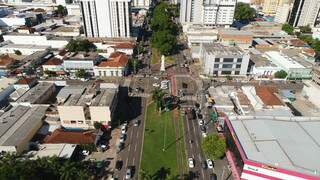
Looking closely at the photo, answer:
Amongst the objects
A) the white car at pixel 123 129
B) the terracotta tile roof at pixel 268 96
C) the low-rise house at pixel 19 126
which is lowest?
the white car at pixel 123 129

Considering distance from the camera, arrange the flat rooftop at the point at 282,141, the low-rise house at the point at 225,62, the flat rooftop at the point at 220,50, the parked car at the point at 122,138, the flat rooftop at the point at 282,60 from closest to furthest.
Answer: the flat rooftop at the point at 282,141, the parked car at the point at 122,138, the low-rise house at the point at 225,62, the flat rooftop at the point at 220,50, the flat rooftop at the point at 282,60

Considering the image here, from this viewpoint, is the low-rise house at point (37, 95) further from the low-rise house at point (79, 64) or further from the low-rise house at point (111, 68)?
the low-rise house at point (111, 68)

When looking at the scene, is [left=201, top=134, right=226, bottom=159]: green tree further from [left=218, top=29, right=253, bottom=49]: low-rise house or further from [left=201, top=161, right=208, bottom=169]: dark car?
[left=218, top=29, right=253, bottom=49]: low-rise house

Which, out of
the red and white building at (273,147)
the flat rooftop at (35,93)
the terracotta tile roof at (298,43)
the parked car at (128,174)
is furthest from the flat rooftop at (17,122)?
the terracotta tile roof at (298,43)

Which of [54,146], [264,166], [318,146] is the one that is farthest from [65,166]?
[318,146]

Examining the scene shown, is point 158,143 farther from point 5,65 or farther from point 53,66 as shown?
point 5,65

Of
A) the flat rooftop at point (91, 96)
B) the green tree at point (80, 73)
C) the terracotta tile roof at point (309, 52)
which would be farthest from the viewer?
the terracotta tile roof at point (309, 52)
